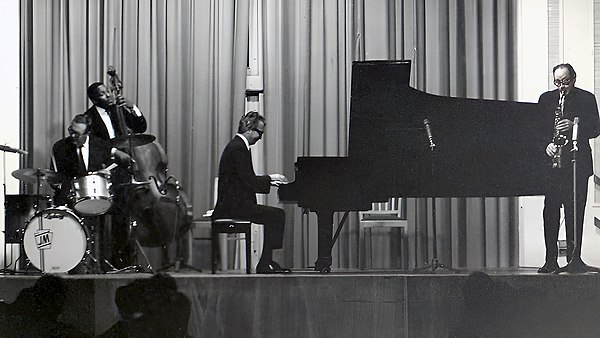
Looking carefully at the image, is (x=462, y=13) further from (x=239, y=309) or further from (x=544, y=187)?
(x=239, y=309)

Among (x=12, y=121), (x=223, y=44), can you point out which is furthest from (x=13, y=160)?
(x=223, y=44)

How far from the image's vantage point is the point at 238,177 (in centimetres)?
277

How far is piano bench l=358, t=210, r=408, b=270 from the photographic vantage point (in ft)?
8.81

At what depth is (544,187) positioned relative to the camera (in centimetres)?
275

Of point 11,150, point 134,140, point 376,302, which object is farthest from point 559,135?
point 11,150

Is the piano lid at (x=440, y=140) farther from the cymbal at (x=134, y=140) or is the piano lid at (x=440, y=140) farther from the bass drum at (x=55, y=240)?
the bass drum at (x=55, y=240)

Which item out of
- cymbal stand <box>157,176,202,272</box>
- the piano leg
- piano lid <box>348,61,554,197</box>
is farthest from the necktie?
piano lid <box>348,61,554,197</box>

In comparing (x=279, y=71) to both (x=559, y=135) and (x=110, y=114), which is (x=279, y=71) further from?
(x=559, y=135)

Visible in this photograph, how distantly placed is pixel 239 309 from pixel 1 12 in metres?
1.47

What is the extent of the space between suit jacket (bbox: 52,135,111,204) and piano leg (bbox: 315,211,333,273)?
816mm

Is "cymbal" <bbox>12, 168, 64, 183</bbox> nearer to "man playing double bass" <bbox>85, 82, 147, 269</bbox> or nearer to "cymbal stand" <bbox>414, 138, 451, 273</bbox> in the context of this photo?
"man playing double bass" <bbox>85, 82, 147, 269</bbox>

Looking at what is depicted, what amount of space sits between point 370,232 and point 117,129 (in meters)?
1.01

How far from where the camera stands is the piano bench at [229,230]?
2.69 metres

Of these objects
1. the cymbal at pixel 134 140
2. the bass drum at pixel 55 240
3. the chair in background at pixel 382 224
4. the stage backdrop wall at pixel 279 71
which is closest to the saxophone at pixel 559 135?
the stage backdrop wall at pixel 279 71
